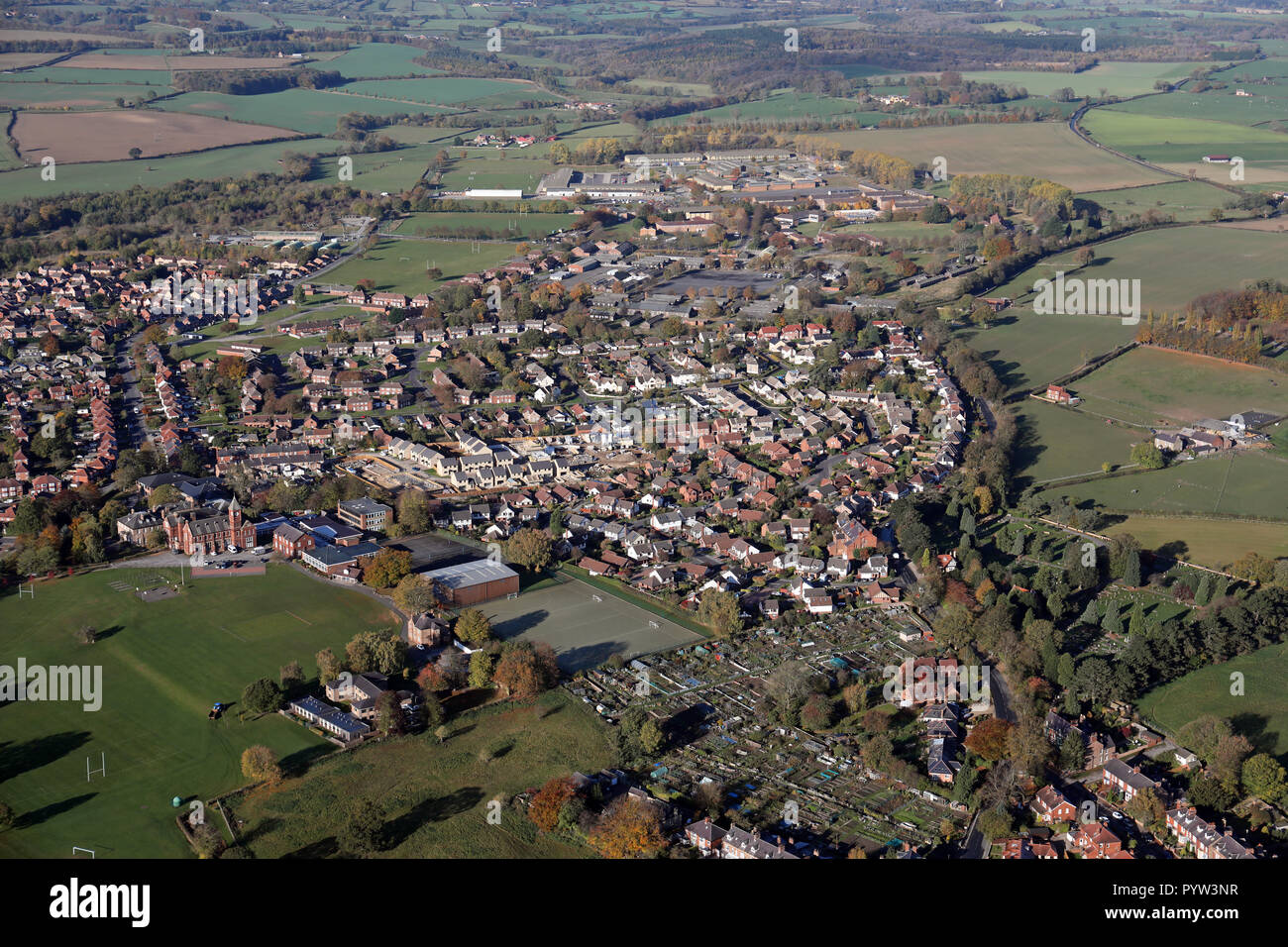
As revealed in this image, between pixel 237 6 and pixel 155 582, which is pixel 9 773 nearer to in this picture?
pixel 155 582

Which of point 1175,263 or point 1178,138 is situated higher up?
point 1178,138

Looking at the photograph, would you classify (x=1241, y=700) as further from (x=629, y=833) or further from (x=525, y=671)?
(x=525, y=671)

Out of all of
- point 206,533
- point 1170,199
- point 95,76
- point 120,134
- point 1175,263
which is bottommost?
point 206,533

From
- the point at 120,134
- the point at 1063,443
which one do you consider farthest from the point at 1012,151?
the point at 120,134

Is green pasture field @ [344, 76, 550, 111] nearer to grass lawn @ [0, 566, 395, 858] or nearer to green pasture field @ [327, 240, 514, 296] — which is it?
green pasture field @ [327, 240, 514, 296]

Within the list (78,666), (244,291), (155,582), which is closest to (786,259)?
(244,291)
